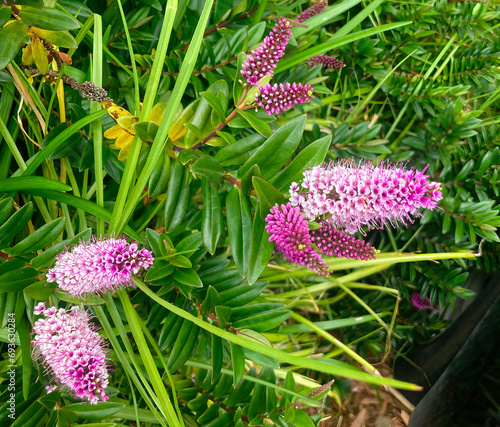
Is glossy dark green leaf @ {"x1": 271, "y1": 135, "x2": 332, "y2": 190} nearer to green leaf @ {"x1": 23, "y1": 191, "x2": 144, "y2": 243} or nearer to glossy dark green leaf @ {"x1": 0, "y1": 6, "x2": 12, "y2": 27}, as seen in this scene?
green leaf @ {"x1": 23, "y1": 191, "x2": 144, "y2": 243}

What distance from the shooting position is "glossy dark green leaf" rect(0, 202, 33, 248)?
802 millimetres

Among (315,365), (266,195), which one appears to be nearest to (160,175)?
(266,195)

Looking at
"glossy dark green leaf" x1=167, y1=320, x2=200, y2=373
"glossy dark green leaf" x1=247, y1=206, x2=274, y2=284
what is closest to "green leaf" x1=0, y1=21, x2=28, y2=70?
"glossy dark green leaf" x1=247, y1=206, x2=274, y2=284

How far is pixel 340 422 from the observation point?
1758mm

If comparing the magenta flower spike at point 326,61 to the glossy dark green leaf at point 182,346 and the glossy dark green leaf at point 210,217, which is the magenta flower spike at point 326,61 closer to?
the glossy dark green leaf at point 210,217

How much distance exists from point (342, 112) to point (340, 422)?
150 centimetres

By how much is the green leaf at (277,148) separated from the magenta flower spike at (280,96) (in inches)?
2.6

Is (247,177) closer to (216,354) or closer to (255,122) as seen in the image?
(255,122)

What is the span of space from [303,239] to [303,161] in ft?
0.65

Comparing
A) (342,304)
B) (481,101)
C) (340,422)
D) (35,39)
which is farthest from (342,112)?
(340,422)

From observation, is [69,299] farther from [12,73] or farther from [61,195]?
[12,73]

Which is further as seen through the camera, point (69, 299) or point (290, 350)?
point (290, 350)

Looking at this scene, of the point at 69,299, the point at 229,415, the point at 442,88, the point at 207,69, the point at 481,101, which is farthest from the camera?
the point at 481,101

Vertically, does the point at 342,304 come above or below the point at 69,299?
below
